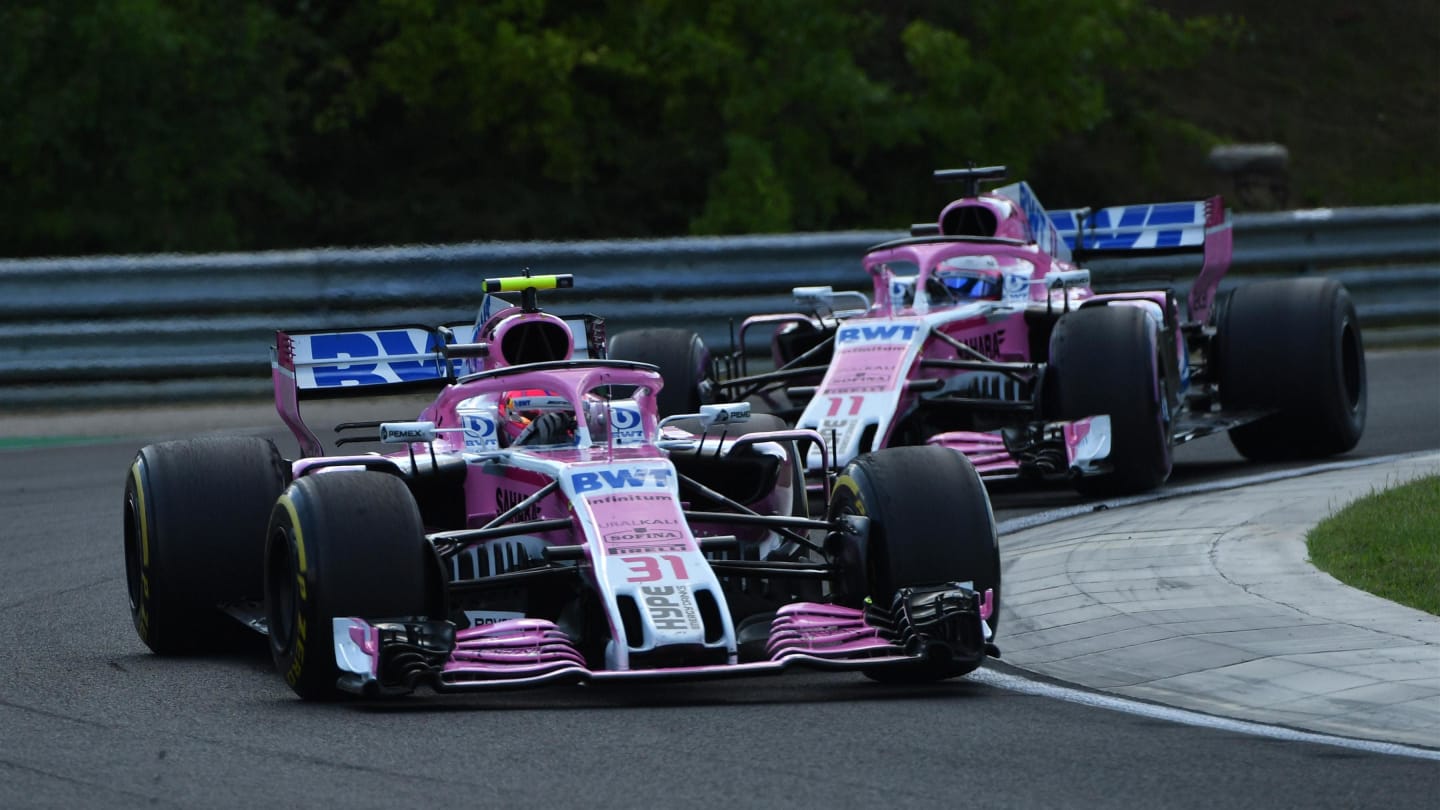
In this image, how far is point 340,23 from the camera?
26469 mm

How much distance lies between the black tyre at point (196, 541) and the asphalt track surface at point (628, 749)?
0.48ft

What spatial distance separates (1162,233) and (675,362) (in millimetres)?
3328

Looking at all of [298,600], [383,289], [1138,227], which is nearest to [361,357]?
[298,600]

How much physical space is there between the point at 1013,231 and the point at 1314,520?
169 inches

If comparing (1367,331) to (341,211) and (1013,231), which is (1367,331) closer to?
(1013,231)

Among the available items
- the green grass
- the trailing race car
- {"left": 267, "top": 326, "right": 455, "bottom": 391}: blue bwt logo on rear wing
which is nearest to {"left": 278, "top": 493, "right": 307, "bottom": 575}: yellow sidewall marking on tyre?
{"left": 267, "top": 326, "right": 455, "bottom": 391}: blue bwt logo on rear wing

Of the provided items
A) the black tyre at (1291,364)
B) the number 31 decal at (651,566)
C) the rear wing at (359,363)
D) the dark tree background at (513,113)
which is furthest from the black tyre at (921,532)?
the dark tree background at (513,113)

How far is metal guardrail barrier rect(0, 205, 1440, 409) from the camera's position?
16.0 m

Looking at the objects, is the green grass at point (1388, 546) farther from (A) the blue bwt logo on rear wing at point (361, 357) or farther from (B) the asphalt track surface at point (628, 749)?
(A) the blue bwt logo on rear wing at point (361, 357)

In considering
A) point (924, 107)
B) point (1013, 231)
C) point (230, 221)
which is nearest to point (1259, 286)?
point (1013, 231)

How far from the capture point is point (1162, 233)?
14.9m

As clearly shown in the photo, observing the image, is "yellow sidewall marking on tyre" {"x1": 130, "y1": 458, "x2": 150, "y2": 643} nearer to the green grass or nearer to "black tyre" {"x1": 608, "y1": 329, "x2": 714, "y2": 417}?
the green grass

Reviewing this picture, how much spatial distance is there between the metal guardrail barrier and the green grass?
6.34 m

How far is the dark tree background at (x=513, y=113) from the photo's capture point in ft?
71.8
